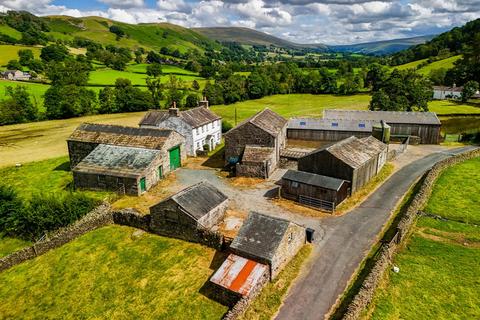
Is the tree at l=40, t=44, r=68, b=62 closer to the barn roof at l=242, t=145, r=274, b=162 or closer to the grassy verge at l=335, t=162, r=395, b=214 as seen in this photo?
the barn roof at l=242, t=145, r=274, b=162

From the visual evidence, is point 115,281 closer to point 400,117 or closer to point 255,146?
point 255,146

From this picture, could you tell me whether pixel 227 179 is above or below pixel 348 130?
below

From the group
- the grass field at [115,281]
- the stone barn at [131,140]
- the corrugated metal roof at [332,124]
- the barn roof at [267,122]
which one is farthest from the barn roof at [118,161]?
the corrugated metal roof at [332,124]

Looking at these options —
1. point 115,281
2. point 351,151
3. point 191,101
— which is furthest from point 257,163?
point 191,101

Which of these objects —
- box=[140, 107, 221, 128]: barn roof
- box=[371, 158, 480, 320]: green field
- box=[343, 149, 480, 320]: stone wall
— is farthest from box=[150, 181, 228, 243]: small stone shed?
box=[140, 107, 221, 128]: barn roof

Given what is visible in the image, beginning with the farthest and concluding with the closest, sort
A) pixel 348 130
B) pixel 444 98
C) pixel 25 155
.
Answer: pixel 444 98 → pixel 25 155 → pixel 348 130

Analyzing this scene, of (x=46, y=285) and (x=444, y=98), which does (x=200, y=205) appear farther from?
(x=444, y=98)

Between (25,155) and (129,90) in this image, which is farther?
(129,90)

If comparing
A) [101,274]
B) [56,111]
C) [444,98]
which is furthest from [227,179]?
[444,98]
